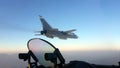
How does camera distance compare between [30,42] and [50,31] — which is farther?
[50,31]

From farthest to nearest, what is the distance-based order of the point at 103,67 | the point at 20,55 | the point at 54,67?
the point at 103,67 → the point at 20,55 → the point at 54,67

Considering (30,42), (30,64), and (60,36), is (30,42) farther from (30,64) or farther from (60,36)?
(60,36)

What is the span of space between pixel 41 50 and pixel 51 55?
1119mm

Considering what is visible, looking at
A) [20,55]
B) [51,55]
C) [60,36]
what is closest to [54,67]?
[51,55]

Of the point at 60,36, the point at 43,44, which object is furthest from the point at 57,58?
the point at 60,36

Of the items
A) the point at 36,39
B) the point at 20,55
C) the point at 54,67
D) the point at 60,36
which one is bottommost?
the point at 54,67

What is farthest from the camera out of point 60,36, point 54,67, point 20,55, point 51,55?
point 60,36

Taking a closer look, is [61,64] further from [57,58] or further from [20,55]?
[20,55]

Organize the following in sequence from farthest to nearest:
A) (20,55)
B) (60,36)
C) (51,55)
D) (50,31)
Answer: (60,36), (50,31), (20,55), (51,55)

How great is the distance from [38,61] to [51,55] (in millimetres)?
1342

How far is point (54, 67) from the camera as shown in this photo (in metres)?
5.12

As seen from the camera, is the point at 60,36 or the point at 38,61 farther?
the point at 60,36

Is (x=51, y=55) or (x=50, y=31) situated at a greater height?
(x=50, y=31)

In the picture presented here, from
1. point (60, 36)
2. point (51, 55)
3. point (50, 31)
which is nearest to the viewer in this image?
point (51, 55)
